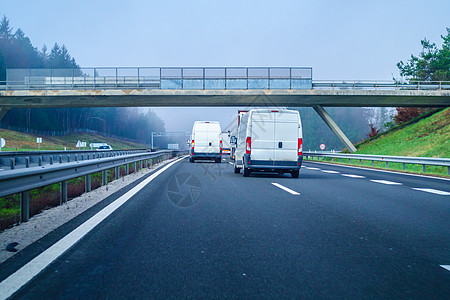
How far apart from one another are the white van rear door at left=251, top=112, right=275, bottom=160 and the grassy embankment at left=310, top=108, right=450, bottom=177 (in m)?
13.6

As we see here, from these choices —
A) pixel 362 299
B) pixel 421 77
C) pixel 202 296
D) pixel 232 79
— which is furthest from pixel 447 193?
pixel 421 77

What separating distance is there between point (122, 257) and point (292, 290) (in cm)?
178

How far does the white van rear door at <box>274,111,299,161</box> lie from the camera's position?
14305 millimetres

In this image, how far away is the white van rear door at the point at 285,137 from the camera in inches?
563

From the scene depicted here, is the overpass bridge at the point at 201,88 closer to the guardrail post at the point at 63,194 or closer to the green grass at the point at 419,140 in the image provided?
the green grass at the point at 419,140

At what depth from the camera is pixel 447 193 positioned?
32.9 feet

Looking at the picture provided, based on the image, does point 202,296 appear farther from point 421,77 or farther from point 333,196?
point 421,77

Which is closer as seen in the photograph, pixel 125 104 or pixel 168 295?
pixel 168 295

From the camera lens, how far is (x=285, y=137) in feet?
47.1

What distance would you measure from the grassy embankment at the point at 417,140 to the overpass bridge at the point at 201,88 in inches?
91.4

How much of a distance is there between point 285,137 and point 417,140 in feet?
81.4

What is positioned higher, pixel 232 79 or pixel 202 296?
pixel 232 79

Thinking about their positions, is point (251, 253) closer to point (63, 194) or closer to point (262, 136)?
point (63, 194)

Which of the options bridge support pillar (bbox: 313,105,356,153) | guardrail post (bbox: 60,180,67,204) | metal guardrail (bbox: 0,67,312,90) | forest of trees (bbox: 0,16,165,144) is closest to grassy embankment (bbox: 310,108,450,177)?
bridge support pillar (bbox: 313,105,356,153)
